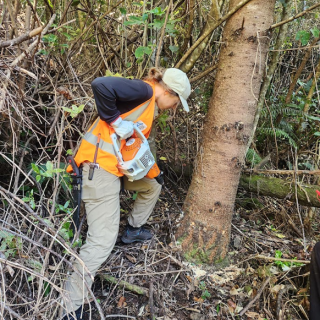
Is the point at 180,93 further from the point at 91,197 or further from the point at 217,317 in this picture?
the point at 217,317

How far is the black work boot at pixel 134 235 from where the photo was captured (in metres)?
2.79

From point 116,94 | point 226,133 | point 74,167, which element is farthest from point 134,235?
point 116,94

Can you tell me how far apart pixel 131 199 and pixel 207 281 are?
128 centimetres

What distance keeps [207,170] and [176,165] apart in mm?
960

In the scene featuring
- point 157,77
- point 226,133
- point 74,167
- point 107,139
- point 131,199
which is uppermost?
point 157,77

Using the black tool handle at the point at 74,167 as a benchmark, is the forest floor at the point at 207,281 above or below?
below

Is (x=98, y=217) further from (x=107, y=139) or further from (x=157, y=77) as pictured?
(x=157, y=77)

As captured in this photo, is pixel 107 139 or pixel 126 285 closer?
pixel 107 139

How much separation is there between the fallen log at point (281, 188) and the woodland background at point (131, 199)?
0.01 meters

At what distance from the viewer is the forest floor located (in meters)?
2.22

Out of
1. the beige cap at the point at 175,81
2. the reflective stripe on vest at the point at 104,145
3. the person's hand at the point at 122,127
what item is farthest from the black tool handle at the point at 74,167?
the beige cap at the point at 175,81

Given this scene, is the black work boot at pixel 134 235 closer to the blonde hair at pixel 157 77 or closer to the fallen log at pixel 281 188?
the fallen log at pixel 281 188

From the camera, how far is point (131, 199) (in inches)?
131

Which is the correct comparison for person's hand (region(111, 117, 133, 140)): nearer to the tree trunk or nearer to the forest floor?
the tree trunk
